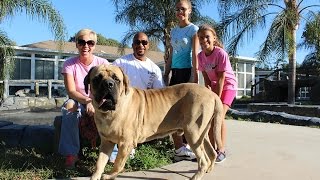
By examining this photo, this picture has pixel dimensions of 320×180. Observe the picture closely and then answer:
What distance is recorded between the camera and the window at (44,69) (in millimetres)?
30125

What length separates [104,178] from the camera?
4.51 m

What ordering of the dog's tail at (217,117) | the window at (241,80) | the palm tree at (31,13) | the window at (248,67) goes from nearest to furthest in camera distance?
the dog's tail at (217,117)
the palm tree at (31,13)
the window at (241,80)
the window at (248,67)

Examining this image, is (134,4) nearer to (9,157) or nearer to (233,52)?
(233,52)

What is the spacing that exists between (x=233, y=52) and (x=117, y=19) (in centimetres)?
854

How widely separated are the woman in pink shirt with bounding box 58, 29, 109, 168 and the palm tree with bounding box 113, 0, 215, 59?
16523 mm

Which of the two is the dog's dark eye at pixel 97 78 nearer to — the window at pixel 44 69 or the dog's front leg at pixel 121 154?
the dog's front leg at pixel 121 154

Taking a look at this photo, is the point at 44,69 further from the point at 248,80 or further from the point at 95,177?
the point at 95,177

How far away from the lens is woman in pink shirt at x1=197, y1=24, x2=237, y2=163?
18.8 feet

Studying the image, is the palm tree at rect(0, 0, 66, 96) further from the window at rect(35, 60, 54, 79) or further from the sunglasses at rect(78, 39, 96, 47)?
the window at rect(35, 60, 54, 79)

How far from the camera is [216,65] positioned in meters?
5.79

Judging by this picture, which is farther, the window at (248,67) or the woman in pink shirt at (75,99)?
the window at (248,67)

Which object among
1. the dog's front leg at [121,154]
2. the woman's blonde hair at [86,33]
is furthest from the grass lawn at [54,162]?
the woman's blonde hair at [86,33]

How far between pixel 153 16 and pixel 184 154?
17.8m

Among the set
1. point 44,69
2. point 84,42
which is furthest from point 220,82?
point 44,69
